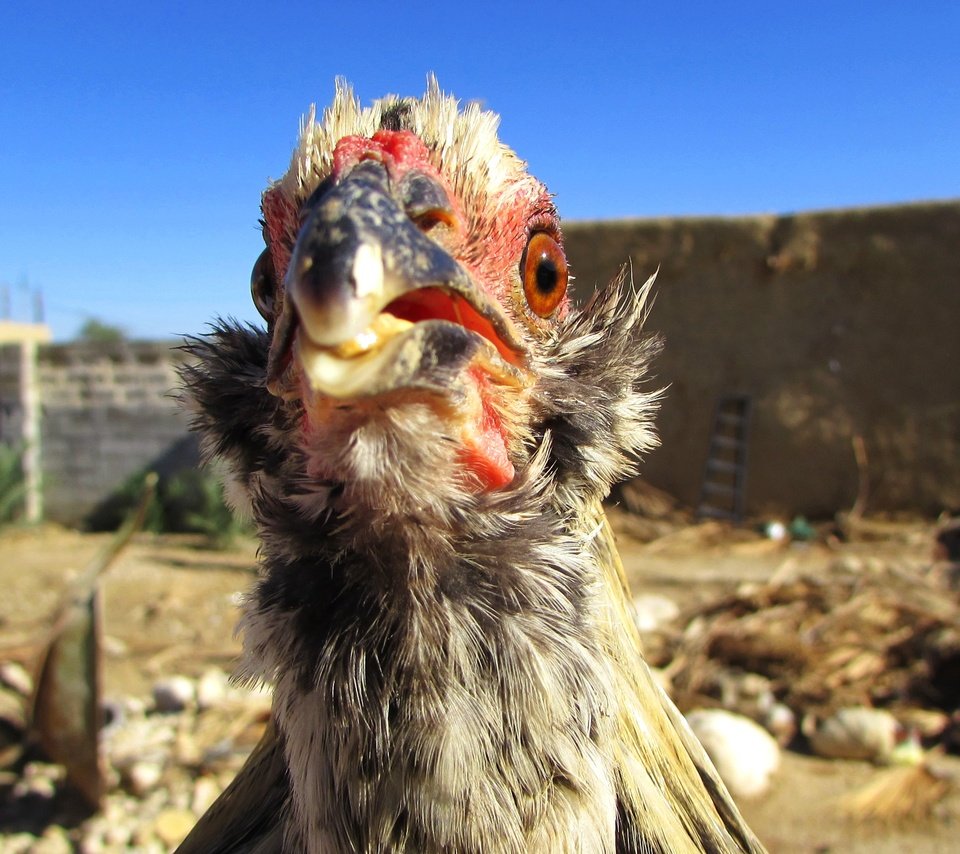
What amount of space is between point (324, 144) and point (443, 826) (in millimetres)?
1086

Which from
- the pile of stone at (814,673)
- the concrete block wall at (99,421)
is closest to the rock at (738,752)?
the pile of stone at (814,673)

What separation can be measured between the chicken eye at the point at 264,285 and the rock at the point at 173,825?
3.42m

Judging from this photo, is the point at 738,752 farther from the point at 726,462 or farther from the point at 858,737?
the point at 726,462

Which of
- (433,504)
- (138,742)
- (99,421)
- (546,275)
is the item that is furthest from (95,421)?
(433,504)

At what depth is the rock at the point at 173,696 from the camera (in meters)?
5.07

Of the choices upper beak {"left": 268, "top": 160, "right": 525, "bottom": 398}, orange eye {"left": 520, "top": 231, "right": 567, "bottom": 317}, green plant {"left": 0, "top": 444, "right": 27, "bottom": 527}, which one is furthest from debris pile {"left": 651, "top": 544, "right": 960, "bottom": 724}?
green plant {"left": 0, "top": 444, "right": 27, "bottom": 527}

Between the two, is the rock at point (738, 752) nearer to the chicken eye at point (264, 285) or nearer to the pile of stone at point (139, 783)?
the pile of stone at point (139, 783)

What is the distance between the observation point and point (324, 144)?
1241mm

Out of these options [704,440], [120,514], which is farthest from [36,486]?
[704,440]

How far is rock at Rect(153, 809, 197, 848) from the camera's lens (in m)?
3.79

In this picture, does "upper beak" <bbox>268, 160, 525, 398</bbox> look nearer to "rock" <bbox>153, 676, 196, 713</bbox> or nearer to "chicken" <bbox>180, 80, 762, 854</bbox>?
"chicken" <bbox>180, 80, 762, 854</bbox>

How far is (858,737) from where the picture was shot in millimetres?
4609

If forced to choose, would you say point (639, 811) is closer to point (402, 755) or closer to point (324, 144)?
point (402, 755)

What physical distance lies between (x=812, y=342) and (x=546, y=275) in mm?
9660
